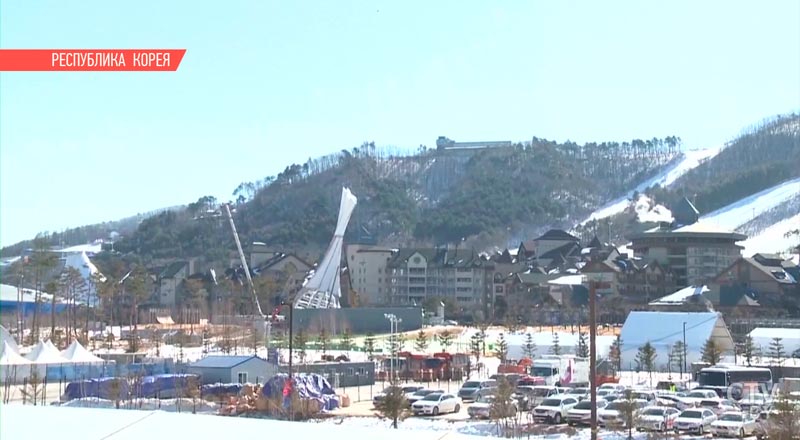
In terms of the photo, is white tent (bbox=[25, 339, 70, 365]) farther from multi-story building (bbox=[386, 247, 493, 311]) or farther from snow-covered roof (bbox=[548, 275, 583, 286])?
multi-story building (bbox=[386, 247, 493, 311])

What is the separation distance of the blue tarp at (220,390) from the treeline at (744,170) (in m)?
99.6

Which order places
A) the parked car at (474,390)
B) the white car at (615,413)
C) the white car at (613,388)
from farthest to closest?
the parked car at (474,390)
the white car at (613,388)
the white car at (615,413)

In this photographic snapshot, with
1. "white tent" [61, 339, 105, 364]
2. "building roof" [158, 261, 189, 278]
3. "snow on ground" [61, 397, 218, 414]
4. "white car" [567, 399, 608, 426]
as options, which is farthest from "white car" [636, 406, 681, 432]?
"building roof" [158, 261, 189, 278]

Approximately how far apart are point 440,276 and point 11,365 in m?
46.5

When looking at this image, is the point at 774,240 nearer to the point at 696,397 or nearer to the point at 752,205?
the point at 752,205

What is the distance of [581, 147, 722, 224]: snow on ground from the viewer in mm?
135625

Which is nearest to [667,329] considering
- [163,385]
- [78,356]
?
[163,385]

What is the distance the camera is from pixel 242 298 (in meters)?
63.4

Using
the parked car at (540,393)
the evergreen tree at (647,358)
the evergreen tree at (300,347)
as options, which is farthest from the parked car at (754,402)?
the evergreen tree at (300,347)

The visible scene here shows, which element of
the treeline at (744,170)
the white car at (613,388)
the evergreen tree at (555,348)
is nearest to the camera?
the white car at (613,388)

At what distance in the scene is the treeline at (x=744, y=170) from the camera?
126 m

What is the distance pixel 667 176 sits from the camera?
154875mm

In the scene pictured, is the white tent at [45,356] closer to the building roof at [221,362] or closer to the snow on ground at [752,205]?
the building roof at [221,362]

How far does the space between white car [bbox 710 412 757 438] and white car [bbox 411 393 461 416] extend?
6047 mm
